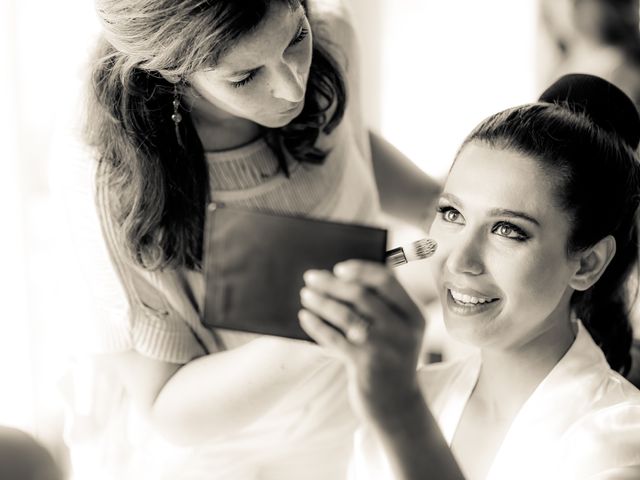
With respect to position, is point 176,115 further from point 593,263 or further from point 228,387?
point 593,263

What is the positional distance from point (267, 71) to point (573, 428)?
45 centimetres

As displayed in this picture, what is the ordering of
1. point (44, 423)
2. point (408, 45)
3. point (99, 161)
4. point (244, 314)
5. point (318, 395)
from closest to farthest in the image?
point (244, 314) → point (99, 161) → point (318, 395) → point (44, 423) → point (408, 45)

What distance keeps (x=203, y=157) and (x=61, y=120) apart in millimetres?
171

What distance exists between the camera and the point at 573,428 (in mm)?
720

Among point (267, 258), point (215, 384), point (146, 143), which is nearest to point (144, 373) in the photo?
point (215, 384)

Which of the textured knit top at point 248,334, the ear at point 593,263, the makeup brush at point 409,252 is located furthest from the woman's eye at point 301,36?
the ear at point 593,263

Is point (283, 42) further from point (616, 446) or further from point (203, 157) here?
point (616, 446)

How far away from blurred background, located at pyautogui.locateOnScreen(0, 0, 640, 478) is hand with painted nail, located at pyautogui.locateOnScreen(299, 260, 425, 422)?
1.43 ft

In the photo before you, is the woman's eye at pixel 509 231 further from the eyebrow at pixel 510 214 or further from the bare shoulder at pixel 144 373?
the bare shoulder at pixel 144 373

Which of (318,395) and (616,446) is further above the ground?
(616,446)

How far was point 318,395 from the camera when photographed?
2.99ft

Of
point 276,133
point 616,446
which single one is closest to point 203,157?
point 276,133

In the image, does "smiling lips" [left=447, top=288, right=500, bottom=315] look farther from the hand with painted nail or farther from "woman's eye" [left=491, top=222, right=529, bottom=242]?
the hand with painted nail

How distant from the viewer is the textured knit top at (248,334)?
842mm
